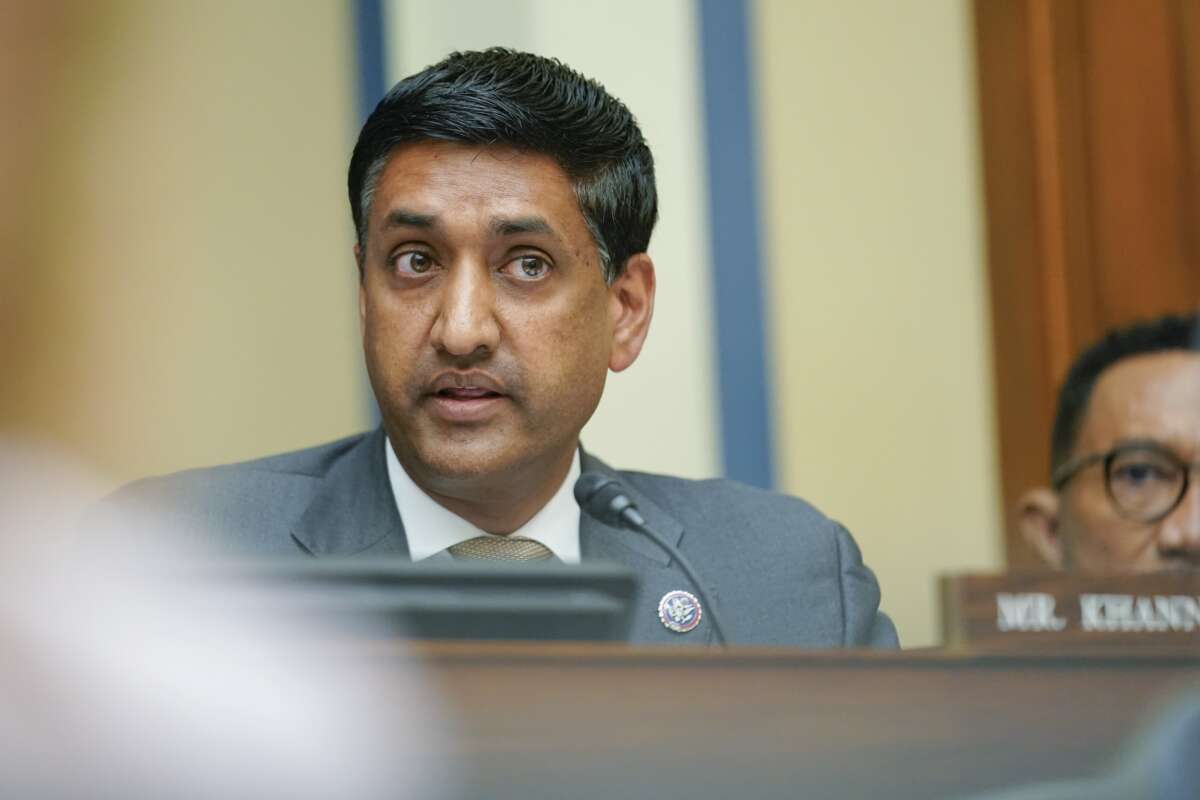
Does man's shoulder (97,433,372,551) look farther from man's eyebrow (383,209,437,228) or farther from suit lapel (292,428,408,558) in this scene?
man's eyebrow (383,209,437,228)

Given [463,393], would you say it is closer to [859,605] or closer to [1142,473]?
[859,605]

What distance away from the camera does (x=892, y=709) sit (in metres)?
0.99

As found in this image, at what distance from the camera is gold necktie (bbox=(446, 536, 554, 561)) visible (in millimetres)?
1979

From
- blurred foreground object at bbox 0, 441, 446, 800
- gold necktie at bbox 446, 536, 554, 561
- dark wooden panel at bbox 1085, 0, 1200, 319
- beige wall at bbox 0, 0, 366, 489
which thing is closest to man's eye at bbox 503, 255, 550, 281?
Result: gold necktie at bbox 446, 536, 554, 561

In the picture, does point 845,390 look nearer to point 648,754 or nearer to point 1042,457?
point 1042,457

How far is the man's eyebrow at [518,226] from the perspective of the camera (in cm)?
190

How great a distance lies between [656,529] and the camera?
208 centimetres

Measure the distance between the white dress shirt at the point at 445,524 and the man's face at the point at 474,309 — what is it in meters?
0.06

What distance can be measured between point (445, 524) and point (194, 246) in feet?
3.71

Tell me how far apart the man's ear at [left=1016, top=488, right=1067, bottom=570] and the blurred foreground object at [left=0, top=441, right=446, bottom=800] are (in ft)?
5.12

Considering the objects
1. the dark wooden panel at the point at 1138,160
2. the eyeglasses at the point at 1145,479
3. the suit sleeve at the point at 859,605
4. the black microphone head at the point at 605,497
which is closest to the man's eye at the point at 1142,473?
the eyeglasses at the point at 1145,479

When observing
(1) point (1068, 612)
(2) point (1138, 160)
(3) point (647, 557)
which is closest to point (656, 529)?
(3) point (647, 557)

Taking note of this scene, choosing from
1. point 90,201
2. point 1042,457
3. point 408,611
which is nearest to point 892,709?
point 408,611

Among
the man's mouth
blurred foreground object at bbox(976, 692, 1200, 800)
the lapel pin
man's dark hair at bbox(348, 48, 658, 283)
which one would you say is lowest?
blurred foreground object at bbox(976, 692, 1200, 800)
